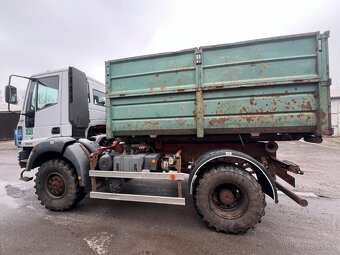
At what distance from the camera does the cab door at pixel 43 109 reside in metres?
3.67

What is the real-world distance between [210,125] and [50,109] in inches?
127

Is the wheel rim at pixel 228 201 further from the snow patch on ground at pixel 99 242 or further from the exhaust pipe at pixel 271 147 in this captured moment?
the snow patch on ground at pixel 99 242

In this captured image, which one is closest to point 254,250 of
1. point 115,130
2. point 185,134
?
point 185,134

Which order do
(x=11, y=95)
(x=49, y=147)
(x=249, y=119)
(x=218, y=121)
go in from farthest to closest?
(x=11, y=95)
(x=49, y=147)
(x=218, y=121)
(x=249, y=119)

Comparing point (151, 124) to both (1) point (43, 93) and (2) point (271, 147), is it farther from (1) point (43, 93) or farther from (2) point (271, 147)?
(1) point (43, 93)

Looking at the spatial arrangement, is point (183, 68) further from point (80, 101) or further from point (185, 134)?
point (80, 101)

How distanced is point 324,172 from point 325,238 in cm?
450

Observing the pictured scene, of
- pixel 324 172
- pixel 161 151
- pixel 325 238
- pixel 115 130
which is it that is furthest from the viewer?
pixel 324 172

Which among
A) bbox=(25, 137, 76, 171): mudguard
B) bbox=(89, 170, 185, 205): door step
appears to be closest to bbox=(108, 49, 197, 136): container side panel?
bbox=(89, 170, 185, 205): door step

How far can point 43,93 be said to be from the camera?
3766mm

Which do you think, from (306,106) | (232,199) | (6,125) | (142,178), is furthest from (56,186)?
(6,125)

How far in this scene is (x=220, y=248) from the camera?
91.8 inches

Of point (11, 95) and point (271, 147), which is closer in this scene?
point (271, 147)

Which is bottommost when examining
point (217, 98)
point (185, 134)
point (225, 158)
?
point (225, 158)
